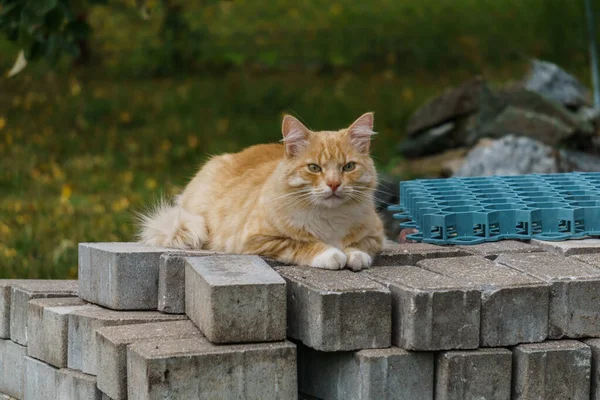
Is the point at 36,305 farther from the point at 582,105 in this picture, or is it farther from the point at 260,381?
the point at 582,105

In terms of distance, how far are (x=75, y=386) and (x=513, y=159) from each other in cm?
505

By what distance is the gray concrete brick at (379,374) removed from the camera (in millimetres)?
3789

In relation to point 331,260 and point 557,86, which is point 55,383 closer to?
point 331,260

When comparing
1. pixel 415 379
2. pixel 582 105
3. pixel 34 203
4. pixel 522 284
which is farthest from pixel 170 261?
pixel 582 105

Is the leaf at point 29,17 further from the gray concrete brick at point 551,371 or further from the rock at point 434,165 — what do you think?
the rock at point 434,165

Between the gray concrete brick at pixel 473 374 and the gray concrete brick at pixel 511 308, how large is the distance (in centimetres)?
7

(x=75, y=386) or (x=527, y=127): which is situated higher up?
(x=527, y=127)

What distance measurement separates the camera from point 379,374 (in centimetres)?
379

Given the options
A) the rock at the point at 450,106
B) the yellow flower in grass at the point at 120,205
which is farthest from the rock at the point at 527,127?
the yellow flower in grass at the point at 120,205

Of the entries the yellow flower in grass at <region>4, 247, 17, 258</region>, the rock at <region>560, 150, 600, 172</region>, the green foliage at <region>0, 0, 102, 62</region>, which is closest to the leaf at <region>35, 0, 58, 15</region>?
the green foliage at <region>0, 0, 102, 62</region>

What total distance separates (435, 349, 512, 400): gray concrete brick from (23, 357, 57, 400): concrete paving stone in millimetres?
1663

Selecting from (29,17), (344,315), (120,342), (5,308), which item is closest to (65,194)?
(29,17)

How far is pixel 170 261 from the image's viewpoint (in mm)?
4344

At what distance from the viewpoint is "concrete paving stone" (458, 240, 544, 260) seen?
4.64 m
